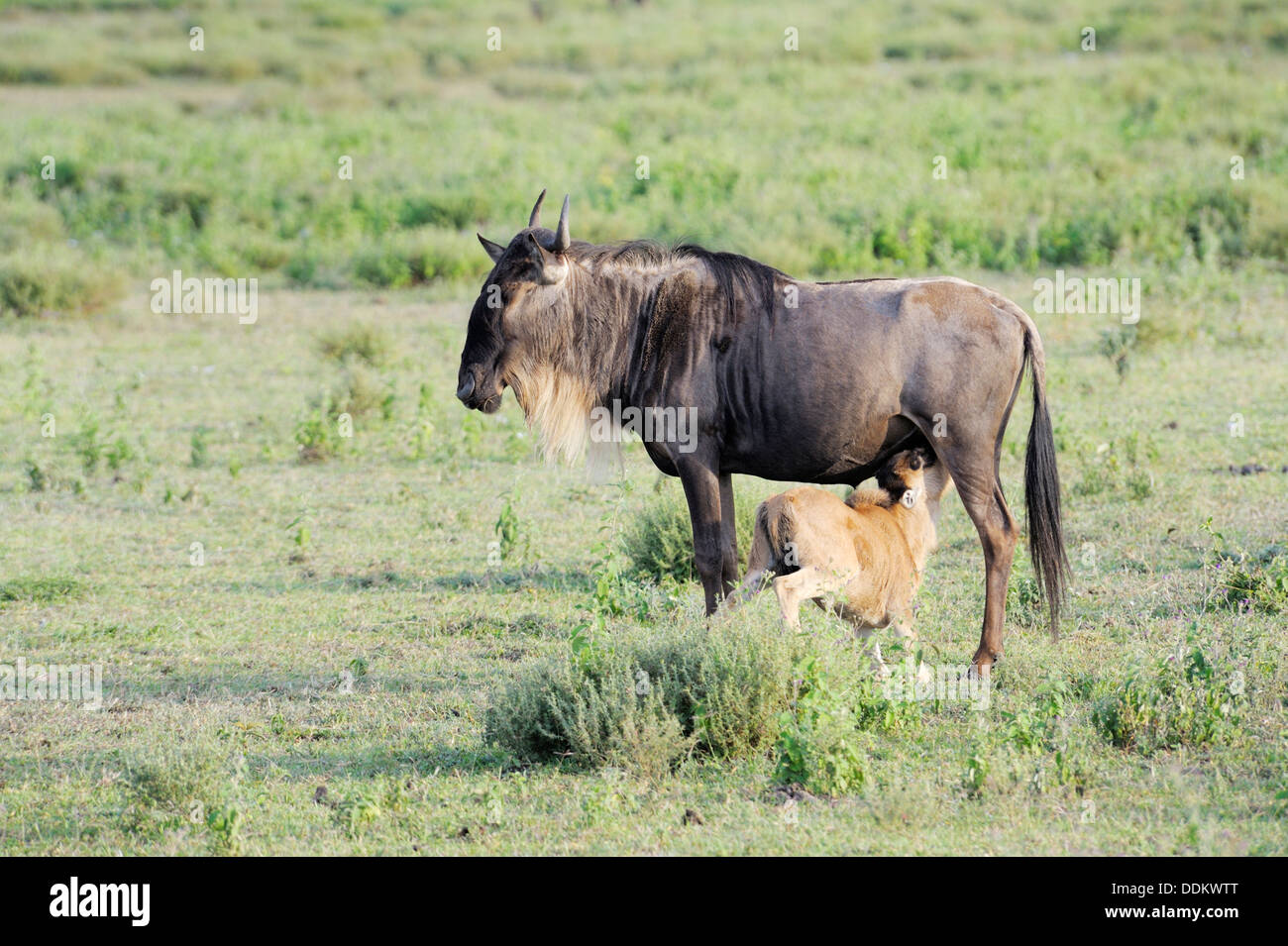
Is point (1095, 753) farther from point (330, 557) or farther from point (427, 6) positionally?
point (427, 6)

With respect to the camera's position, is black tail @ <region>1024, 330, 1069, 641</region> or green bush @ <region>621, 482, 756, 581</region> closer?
black tail @ <region>1024, 330, 1069, 641</region>

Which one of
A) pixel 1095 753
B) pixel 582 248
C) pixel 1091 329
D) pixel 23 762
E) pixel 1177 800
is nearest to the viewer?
pixel 1177 800

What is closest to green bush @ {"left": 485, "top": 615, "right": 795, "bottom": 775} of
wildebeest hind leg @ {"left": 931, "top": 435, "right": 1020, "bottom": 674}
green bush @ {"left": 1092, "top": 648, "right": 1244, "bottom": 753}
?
wildebeest hind leg @ {"left": 931, "top": 435, "right": 1020, "bottom": 674}

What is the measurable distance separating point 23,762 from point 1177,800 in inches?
184

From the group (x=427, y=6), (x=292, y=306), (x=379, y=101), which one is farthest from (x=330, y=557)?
(x=427, y=6)

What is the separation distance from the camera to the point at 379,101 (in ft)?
90.5

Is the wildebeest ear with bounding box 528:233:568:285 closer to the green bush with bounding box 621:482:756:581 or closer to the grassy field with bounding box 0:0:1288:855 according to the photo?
the grassy field with bounding box 0:0:1288:855
